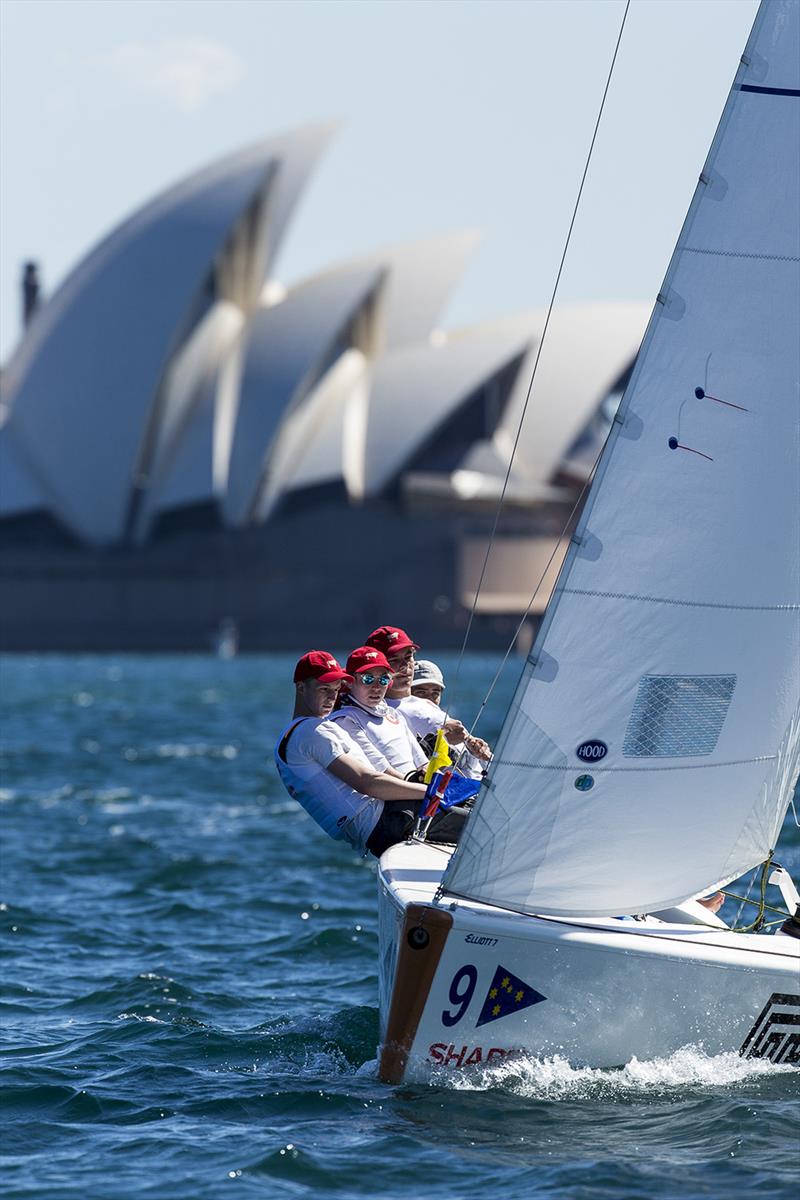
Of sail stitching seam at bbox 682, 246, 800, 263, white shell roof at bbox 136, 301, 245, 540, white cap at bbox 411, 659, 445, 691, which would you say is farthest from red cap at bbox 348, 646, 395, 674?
white shell roof at bbox 136, 301, 245, 540

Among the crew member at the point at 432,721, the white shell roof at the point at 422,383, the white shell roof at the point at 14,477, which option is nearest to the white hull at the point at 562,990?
the crew member at the point at 432,721

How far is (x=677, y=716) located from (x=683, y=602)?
0.92 feet

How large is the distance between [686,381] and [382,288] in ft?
121

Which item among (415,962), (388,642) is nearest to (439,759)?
(415,962)

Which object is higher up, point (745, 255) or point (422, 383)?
point (745, 255)

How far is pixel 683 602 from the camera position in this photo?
4500 millimetres

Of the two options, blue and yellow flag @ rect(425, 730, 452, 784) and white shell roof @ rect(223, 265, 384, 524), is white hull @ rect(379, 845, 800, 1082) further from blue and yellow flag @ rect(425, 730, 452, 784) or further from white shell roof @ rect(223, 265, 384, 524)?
white shell roof @ rect(223, 265, 384, 524)

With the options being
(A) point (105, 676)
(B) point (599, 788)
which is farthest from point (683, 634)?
(A) point (105, 676)

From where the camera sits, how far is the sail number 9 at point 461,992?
14.7 ft

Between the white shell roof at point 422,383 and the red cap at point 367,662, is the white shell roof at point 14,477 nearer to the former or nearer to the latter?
the white shell roof at point 422,383

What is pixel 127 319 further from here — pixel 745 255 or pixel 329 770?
pixel 745 255

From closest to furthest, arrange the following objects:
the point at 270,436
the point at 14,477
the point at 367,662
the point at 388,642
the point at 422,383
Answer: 1. the point at 367,662
2. the point at 388,642
3. the point at 270,436
4. the point at 422,383
5. the point at 14,477

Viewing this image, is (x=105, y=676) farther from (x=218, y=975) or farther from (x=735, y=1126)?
(x=735, y=1126)

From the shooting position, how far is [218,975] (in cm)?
670
